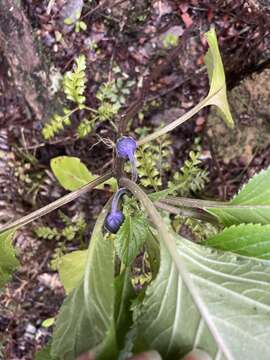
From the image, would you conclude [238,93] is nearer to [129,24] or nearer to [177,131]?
[177,131]

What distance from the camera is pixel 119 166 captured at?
1.29 meters

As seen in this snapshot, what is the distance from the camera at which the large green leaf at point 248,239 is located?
111 cm

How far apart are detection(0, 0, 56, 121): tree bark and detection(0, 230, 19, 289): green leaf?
0.75 metres

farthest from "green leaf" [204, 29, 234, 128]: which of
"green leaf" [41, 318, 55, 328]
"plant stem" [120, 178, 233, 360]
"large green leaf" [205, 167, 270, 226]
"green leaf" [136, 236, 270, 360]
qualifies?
"green leaf" [41, 318, 55, 328]

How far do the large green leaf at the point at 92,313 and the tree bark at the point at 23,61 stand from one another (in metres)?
0.90

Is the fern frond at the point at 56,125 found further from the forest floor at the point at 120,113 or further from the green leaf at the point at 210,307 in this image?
the green leaf at the point at 210,307

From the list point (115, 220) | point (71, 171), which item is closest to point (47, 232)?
point (71, 171)

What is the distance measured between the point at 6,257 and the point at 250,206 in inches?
22.5

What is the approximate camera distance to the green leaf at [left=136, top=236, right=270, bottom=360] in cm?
98

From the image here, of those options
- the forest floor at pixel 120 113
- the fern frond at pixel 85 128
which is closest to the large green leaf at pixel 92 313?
the fern frond at pixel 85 128

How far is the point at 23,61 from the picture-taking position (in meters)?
Result: 1.85

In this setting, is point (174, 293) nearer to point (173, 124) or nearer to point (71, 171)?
point (173, 124)

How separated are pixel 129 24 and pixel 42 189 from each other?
65 centimetres

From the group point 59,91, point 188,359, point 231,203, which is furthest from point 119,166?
point 59,91
